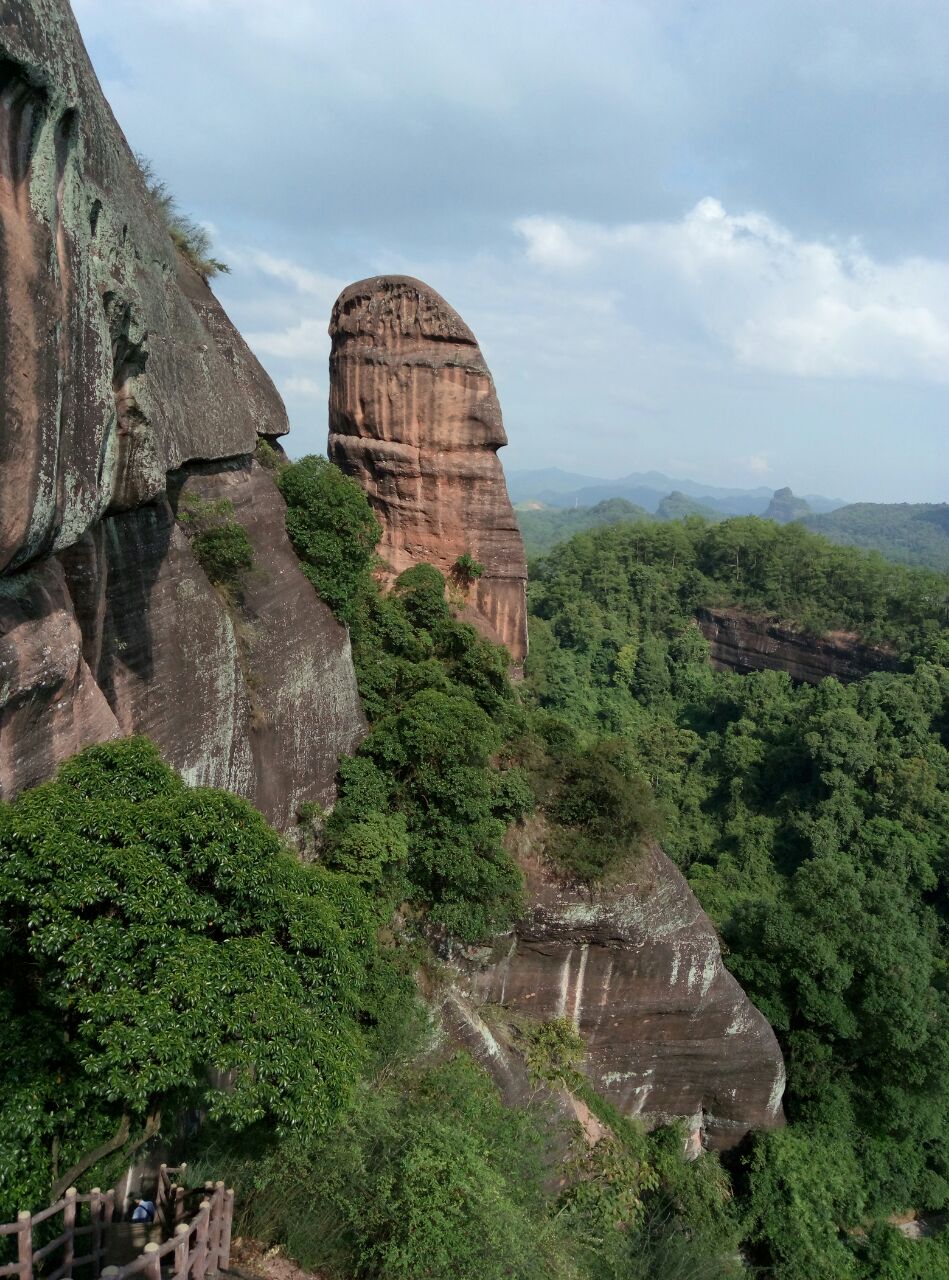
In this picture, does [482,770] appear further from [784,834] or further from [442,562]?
[784,834]

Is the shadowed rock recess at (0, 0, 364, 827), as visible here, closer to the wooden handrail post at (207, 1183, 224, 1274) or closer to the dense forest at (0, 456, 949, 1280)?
the dense forest at (0, 456, 949, 1280)

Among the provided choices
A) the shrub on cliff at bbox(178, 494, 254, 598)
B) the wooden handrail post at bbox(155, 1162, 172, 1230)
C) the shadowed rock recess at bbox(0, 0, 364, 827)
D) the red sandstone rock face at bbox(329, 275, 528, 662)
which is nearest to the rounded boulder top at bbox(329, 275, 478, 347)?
the red sandstone rock face at bbox(329, 275, 528, 662)

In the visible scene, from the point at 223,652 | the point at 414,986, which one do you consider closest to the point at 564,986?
the point at 414,986

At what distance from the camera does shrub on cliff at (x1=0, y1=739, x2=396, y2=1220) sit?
15.7 ft

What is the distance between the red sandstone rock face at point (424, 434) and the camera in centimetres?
1739

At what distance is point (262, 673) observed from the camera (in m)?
11.0

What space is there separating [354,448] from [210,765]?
1089 centimetres

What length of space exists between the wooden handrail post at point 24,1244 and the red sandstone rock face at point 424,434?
1492cm

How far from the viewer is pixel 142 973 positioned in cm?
505

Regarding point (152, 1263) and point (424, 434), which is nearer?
point (152, 1263)

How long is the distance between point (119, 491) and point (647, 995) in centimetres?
1268

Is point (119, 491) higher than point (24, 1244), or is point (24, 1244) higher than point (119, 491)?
point (119, 491)

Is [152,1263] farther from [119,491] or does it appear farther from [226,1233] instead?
[119,491]

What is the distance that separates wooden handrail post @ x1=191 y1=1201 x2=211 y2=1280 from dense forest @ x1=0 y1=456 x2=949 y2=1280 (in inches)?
23.9
